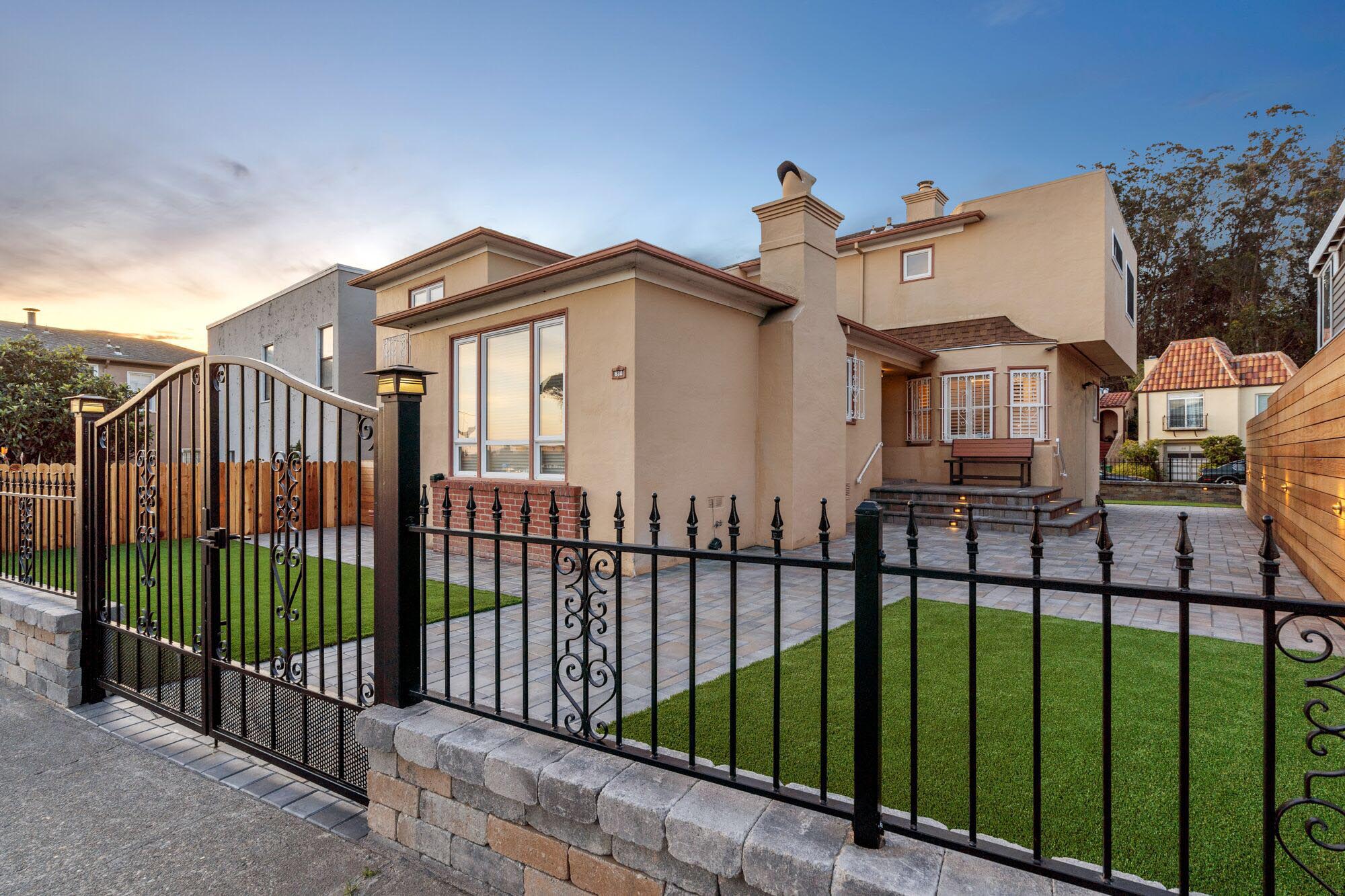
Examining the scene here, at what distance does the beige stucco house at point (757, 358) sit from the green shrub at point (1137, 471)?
11.9 meters

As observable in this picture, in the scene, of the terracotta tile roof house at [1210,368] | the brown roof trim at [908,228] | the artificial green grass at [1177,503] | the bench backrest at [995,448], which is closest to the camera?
the bench backrest at [995,448]

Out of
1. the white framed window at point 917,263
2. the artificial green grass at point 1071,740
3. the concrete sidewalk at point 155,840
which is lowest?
the concrete sidewalk at point 155,840

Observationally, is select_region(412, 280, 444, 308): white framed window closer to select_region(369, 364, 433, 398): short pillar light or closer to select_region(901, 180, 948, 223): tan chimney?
select_region(369, 364, 433, 398): short pillar light

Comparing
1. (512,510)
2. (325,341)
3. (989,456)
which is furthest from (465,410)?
(989,456)

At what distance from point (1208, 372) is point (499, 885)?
110 feet

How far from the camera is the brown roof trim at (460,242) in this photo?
1042cm

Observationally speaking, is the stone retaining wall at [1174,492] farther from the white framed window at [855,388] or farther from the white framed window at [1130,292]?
the white framed window at [855,388]

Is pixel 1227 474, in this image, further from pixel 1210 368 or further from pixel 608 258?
pixel 608 258

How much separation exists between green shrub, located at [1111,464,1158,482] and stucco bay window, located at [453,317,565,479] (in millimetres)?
23947

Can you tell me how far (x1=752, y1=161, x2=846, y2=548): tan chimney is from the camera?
8836 mm

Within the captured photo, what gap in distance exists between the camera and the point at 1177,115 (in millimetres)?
30141

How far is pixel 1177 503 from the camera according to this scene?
1856 centimetres

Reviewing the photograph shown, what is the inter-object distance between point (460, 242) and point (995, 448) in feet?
36.5

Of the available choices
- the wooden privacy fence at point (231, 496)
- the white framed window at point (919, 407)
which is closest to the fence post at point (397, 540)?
the wooden privacy fence at point (231, 496)
